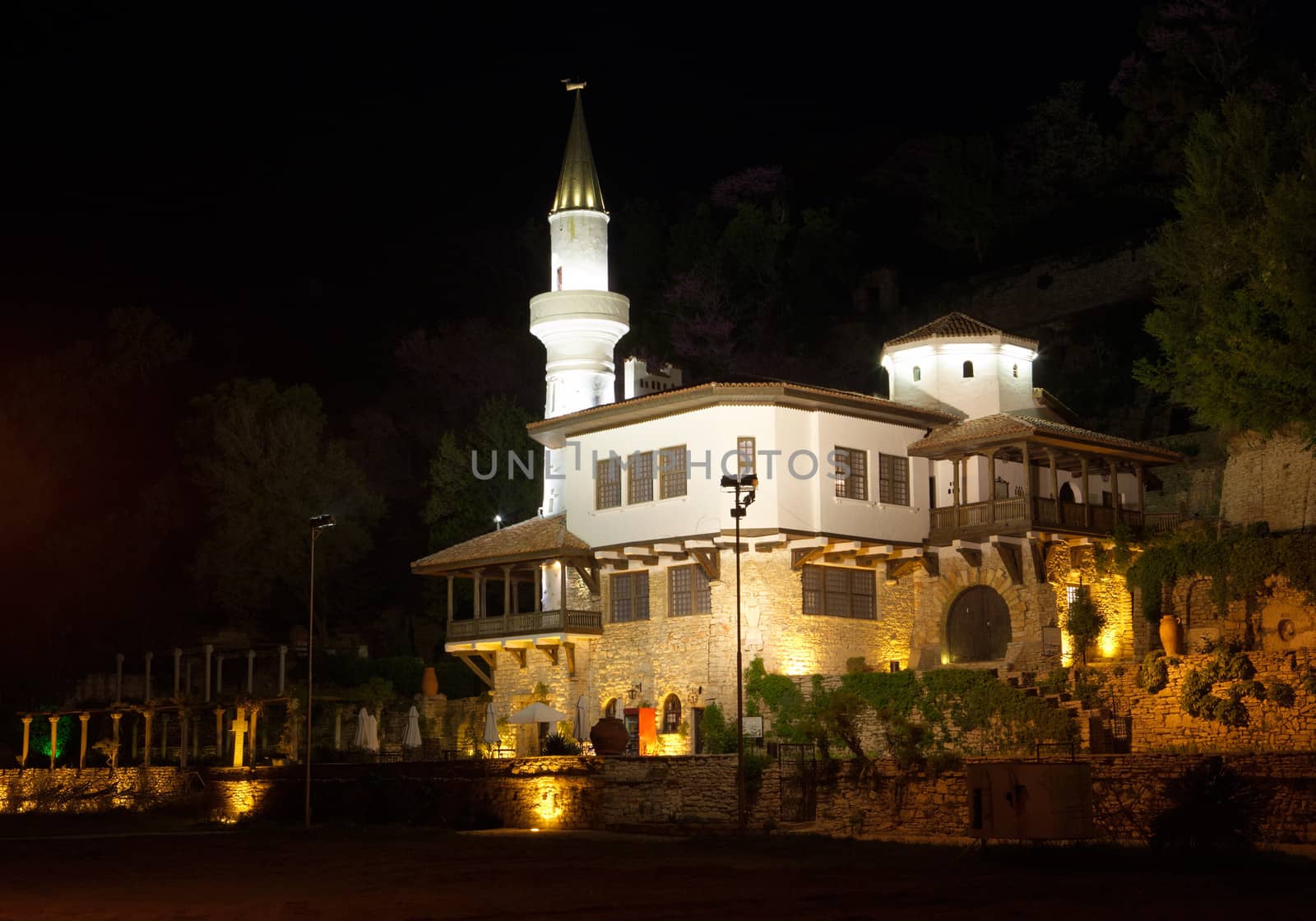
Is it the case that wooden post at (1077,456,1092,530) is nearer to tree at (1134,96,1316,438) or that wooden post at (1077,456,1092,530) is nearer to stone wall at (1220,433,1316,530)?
tree at (1134,96,1316,438)

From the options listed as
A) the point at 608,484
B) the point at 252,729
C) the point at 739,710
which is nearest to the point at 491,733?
the point at 252,729

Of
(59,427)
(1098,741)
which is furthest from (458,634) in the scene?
(59,427)

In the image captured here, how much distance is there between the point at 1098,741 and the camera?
3212cm

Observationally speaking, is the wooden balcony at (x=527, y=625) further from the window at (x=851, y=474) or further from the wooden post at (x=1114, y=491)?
the wooden post at (x=1114, y=491)

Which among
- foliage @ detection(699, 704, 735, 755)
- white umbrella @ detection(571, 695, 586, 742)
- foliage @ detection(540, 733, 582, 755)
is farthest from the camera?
white umbrella @ detection(571, 695, 586, 742)

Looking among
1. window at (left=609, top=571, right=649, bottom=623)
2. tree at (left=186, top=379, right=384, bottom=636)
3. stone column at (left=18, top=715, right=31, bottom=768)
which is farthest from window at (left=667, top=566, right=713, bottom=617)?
tree at (left=186, top=379, right=384, bottom=636)

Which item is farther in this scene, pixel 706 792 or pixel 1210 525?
pixel 1210 525

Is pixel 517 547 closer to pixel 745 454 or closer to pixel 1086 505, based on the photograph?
pixel 745 454

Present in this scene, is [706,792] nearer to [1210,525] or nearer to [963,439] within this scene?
[963,439]

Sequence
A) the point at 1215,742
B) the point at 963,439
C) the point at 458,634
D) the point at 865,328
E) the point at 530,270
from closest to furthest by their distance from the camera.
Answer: the point at 1215,742 → the point at 963,439 → the point at 458,634 → the point at 865,328 → the point at 530,270

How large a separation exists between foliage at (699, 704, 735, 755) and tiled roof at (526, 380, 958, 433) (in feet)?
22.4

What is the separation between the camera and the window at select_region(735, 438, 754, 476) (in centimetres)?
3797

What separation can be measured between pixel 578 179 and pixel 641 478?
45.1 feet

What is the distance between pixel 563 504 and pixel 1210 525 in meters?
16.1
